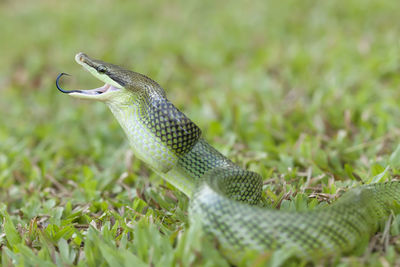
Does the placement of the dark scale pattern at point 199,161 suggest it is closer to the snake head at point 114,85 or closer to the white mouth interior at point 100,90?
the snake head at point 114,85

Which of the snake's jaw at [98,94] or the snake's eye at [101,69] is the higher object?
the snake's eye at [101,69]

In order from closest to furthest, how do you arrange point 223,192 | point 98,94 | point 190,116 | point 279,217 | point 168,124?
point 279,217
point 223,192
point 168,124
point 98,94
point 190,116

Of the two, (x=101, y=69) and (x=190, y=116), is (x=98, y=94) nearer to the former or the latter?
(x=101, y=69)

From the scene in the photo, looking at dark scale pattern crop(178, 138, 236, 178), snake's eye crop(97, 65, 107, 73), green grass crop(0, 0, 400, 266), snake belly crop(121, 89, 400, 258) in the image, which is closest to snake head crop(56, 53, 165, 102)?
snake's eye crop(97, 65, 107, 73)

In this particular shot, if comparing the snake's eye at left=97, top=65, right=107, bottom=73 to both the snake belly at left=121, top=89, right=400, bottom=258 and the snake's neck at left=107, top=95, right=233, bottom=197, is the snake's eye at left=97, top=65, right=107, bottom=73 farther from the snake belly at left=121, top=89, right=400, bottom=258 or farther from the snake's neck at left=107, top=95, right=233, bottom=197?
the snake belly at left=121, top=89, right=400, bottom=258

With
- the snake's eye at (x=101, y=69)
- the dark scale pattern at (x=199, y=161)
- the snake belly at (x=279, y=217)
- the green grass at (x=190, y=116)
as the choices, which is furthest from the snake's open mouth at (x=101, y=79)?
the green grass at (x=190, y=116)

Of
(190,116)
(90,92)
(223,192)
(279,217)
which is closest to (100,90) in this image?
(90,92)
